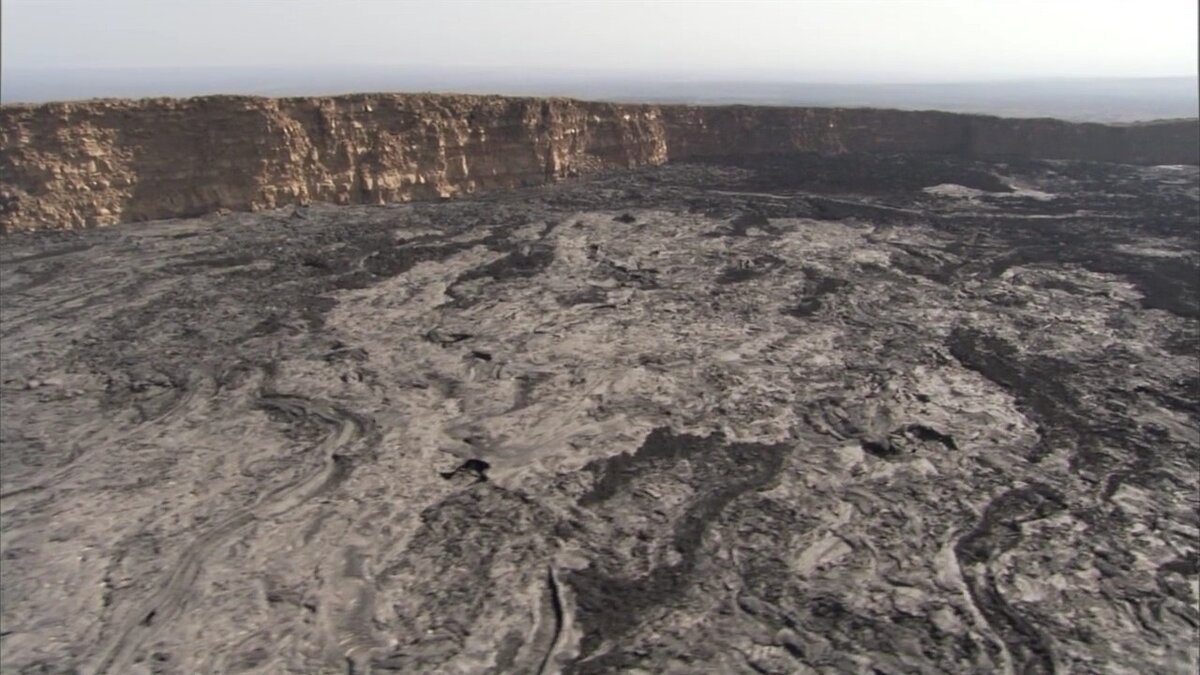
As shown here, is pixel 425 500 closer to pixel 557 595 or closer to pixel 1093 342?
pixel 557 595

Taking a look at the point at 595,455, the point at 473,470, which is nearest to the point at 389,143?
the point at 473,470

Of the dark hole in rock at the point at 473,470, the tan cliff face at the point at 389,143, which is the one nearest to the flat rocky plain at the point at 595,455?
the dark hole in rock at the point at 473,470

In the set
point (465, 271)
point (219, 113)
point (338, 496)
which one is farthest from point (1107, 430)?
point (219, 113)

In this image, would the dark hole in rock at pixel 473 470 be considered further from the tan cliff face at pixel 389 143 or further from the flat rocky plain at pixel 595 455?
the tan cliff face at pixel 389 143

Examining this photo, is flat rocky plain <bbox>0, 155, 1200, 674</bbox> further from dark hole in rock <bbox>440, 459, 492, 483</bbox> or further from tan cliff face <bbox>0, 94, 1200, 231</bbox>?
tan cliff face <bbox>0, 94, 1200, 231</bbox>

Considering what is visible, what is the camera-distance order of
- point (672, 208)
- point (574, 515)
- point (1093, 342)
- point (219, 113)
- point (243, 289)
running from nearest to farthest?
1. point (574, 515)
2. point (1093, 342)
3. point (243, 289)
4. point (219, 113)
5. point (672, 208)

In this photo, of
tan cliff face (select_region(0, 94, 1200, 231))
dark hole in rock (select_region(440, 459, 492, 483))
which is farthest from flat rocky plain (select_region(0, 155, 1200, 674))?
tan cliff face (select_region(0, 94, 1200, 231))
